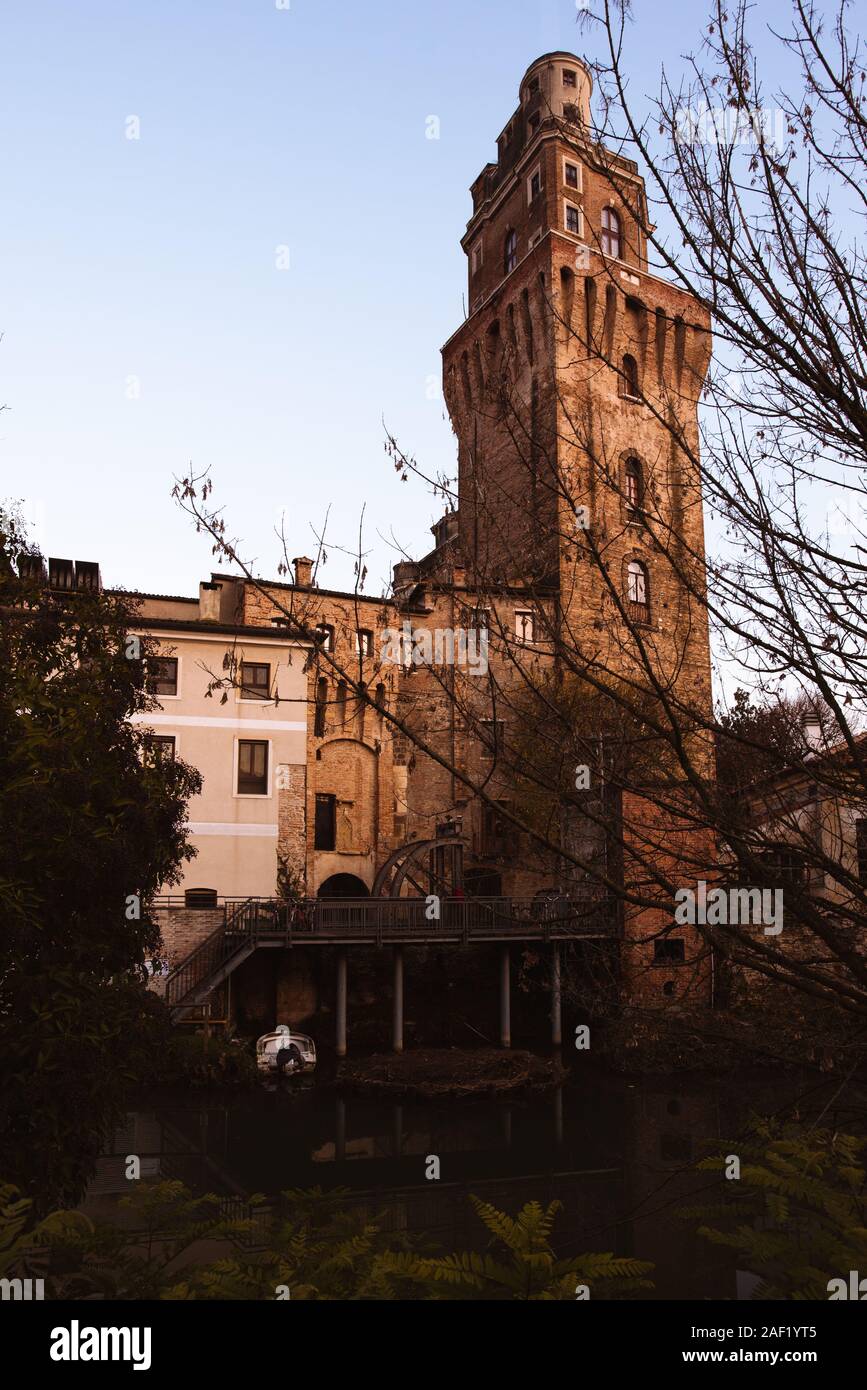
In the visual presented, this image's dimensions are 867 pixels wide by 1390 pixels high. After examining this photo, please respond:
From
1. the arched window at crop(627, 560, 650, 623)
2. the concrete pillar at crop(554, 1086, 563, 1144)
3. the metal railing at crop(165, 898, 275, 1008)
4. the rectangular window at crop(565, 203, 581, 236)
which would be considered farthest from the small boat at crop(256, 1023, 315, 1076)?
the rectangular window at crop(565, 203, 581, 236)

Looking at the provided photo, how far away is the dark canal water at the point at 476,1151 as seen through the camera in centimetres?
1323

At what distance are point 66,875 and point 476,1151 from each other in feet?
39.5

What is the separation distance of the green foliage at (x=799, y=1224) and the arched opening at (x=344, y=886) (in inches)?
982

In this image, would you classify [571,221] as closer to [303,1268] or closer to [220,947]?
[220,947]

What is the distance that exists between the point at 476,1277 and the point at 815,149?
5.04m

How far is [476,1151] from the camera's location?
18.4 metres

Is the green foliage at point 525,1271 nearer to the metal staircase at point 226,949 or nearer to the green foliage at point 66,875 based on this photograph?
the green foliage at point 66,875

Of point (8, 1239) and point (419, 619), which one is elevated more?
point (419, 619)

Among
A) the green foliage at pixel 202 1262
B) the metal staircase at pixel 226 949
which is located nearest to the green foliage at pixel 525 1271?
the green foliage at pixel 202 1262

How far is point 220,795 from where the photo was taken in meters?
28.1

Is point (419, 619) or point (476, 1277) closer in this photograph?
point (476, 1277)

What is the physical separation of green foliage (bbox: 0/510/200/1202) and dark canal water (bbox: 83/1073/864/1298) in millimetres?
5588

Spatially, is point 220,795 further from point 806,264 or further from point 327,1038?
point 806,264

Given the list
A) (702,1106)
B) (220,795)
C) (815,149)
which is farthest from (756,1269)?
(220,795)
